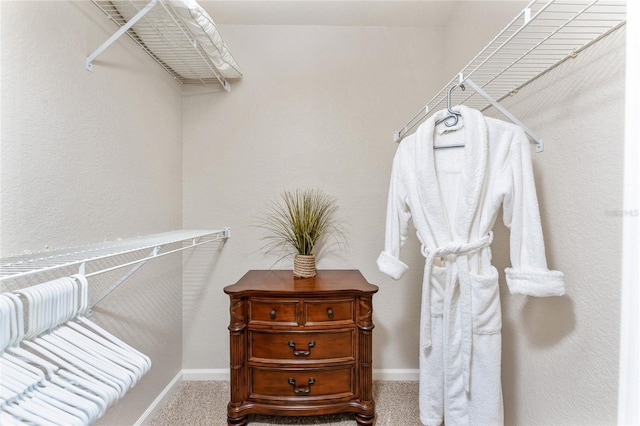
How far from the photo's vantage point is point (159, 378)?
168 centimetres

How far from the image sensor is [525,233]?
98 cm

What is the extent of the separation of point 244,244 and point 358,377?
1.10 metres

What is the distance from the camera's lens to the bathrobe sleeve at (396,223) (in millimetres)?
1277

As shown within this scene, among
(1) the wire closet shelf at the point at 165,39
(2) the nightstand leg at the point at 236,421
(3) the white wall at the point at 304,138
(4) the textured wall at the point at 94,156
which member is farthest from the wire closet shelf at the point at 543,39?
(2) the nightstand leg at the point at 236,421

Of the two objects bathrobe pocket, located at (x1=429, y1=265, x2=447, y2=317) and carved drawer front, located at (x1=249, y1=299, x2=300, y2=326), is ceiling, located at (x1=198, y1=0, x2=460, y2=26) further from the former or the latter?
carved drawer front, located at (x1=249, y1=299, x2=300, y2=326)

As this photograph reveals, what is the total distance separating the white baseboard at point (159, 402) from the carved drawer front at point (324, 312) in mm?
996

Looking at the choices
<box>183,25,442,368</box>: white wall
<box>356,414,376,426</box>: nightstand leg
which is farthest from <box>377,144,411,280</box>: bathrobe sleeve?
<box>356,414,376,426</box>: nightstand leg

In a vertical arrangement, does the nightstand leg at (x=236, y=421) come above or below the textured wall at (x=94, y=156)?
below

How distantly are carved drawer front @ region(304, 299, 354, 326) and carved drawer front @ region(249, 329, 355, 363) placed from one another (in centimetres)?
6

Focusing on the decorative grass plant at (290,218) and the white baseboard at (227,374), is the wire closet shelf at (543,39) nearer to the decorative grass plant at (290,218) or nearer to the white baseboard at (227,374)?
the decorative grass plant at (290,218)

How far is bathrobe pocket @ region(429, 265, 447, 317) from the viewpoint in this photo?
1.16 m

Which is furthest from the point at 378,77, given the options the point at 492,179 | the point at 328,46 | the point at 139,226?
the point at 139,226

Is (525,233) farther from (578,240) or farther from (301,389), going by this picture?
(301,389)

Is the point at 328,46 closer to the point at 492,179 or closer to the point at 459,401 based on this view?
the point at 492,179
